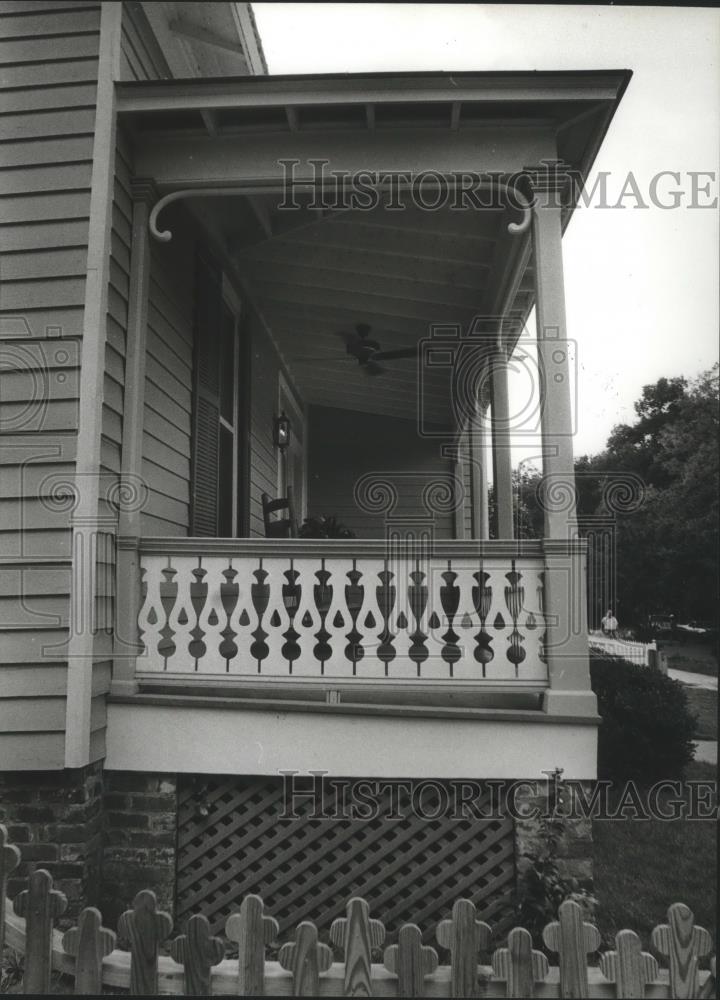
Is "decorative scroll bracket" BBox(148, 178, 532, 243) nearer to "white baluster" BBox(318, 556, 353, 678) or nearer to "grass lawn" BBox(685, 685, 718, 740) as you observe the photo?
"white baluster" BBox(318, 556, 353, 678)

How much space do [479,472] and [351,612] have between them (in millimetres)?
4787

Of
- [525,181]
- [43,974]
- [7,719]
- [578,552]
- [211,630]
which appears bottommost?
[43,974]

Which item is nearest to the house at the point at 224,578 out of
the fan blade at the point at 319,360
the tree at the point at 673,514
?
the fan blade at the point at 319,360

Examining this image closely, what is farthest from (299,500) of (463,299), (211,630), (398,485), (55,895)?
(55,895)

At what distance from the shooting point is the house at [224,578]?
11.1 feet

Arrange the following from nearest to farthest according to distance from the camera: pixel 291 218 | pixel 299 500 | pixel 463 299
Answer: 1. pixel 291 218
2. pixel 463 299
3. pixel 299 500

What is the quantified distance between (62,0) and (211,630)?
3353mm

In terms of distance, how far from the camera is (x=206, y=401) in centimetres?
503

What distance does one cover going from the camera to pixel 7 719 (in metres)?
3.27

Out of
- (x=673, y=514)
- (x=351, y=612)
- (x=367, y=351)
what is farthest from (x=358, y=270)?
(x=673, y=514)

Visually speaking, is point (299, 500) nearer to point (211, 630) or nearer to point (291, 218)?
point (291, 218)

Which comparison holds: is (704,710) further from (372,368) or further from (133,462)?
(133,462)

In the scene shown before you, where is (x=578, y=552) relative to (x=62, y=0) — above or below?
below

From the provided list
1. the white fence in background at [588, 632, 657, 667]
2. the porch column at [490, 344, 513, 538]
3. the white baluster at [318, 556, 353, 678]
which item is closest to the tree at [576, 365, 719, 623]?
the white fence in background at [588, 632, 657, 667]
